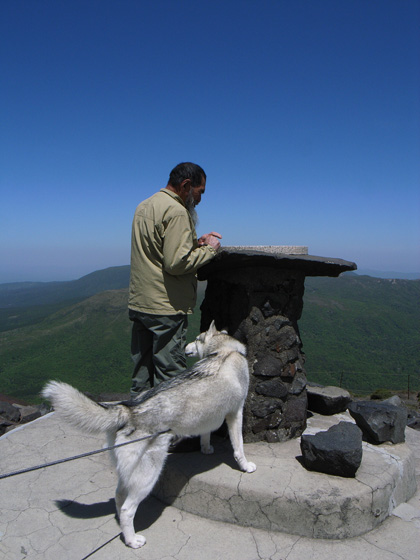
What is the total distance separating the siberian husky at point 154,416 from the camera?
3.02m

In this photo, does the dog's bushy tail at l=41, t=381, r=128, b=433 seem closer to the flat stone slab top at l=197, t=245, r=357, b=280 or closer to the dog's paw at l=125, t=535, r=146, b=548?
the dog's paw at l=125, t=535, r=146, b=548

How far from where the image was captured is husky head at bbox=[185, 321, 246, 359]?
412 cm

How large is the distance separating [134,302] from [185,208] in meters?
1.13

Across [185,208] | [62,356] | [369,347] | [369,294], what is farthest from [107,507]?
[369,294]

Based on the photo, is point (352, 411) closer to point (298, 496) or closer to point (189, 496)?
point (298, 496)

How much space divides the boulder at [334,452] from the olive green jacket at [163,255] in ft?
→ 6.01

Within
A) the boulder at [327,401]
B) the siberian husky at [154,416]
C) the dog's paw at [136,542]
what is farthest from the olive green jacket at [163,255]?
the boulder at [327,401]

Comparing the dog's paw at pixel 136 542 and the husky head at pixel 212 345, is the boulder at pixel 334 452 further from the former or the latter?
the dog's paw at pixel 136 542

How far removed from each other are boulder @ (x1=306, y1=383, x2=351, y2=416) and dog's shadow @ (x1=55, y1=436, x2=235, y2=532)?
1.90 m

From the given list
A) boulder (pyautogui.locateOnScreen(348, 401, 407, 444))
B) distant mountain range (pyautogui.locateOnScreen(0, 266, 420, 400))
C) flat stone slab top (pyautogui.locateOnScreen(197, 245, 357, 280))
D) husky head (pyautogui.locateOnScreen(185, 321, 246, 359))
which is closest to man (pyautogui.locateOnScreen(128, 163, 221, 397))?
husky head (pyautogui.locateOnScreen(185, 321, 246, 359))

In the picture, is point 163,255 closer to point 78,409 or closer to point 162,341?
point 162,341

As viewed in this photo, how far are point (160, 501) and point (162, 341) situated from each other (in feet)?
5.17

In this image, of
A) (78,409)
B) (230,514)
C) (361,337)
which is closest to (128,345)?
(361,337)

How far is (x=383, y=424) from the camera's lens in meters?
4.48
